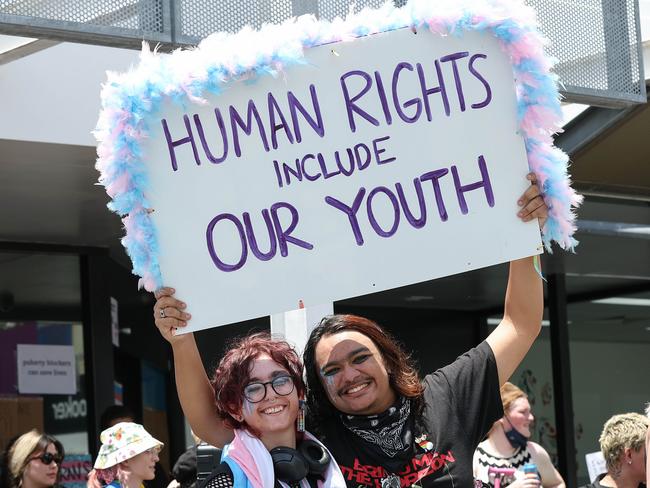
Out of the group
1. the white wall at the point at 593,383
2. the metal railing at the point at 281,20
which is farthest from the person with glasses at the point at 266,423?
the white wall at the point at 593,383

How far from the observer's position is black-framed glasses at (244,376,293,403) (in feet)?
9.95

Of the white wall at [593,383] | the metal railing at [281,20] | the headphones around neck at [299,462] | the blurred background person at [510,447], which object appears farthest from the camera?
the white wall at [593,383]

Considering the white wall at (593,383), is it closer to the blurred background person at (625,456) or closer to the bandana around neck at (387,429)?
the blurred background person at (625,456)

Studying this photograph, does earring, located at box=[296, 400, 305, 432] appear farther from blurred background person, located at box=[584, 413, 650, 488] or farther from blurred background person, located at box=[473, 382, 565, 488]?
blurred background person, located at box=[473, 382, 565, 488]

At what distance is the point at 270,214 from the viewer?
3271mm

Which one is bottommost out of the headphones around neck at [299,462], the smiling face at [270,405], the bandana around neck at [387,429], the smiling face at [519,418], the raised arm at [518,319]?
the smiling face at [519,418]

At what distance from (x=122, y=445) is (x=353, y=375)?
3066 millimetres

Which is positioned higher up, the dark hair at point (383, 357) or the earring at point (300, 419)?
the dark hair at point (383, 357)

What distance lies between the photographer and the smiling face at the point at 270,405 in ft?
9.89

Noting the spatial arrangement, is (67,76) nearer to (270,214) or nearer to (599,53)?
(599,53)

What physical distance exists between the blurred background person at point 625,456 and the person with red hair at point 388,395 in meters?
2.55

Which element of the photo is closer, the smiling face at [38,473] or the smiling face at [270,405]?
the smiling face at [270,405]

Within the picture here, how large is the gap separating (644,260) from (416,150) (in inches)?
348

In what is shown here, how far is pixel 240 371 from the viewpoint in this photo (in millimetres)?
3076
